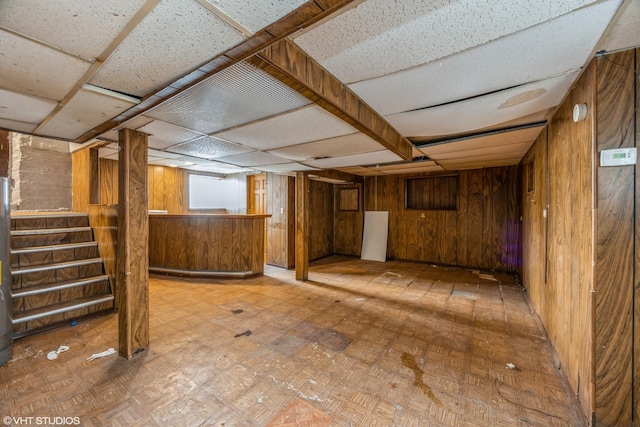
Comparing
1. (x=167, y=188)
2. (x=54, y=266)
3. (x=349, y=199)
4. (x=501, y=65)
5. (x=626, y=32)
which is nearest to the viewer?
(x=626, y=32)

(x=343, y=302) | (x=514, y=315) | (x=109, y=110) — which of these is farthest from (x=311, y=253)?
(x=109, y=110)

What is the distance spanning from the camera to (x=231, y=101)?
1.62 metres

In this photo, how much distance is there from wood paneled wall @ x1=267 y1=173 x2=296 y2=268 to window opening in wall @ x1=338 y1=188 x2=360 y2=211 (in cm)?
175

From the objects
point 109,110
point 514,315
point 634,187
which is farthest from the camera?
point 514,315

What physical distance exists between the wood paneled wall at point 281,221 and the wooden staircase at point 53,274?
2874 mm

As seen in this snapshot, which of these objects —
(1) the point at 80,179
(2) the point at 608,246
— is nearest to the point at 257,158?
(2) the point at 608,246

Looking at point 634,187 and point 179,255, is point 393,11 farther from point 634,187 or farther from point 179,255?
point 179,255

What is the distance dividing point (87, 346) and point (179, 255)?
A: 2.44 metres

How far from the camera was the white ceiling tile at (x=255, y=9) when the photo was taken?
2.64 ft

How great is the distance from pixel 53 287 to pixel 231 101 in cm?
296

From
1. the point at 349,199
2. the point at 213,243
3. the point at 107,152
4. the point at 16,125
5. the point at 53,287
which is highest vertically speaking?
the point at 107,152

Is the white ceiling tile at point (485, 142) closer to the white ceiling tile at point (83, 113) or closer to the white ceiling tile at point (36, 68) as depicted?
the white ceiling tile at point (83, 113)

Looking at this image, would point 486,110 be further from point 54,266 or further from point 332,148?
point 54,266

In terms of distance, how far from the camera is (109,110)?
1.68 metres
